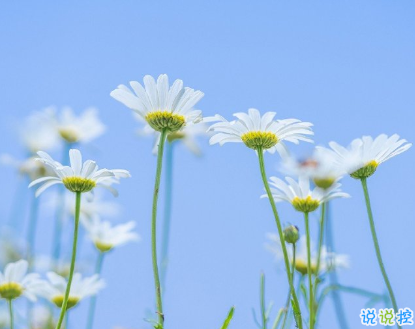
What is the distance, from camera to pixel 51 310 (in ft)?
5.28

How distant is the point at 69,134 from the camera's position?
8.71 ft

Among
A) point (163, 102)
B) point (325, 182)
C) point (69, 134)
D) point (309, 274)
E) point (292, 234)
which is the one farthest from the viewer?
point (69, 134)

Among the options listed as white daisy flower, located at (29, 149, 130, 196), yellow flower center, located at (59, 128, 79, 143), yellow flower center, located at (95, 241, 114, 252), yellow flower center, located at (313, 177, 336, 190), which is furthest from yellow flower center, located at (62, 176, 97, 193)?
yellow flower center, located at (59, 128, 79, 143)

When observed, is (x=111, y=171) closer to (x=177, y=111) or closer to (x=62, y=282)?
(x=177, y=111)

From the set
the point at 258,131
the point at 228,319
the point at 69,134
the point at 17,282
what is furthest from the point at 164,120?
the point at 69,134

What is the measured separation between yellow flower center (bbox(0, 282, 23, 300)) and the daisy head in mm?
531

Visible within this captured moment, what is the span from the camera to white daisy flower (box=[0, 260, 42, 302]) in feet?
4.89

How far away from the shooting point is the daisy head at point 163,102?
121 centimetres

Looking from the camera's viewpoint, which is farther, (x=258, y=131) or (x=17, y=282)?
(x=17, y=282)

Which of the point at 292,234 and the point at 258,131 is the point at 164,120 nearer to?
the point at 258,131

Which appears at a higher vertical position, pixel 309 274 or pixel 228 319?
pixel 309 274

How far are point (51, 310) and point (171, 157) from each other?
20.1 inches

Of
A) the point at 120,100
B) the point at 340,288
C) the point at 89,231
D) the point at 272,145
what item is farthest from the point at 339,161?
the point at 89,231

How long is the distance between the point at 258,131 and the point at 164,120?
0.56 feet
